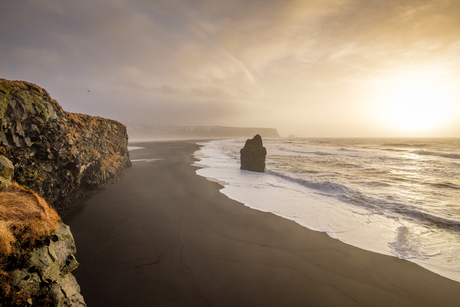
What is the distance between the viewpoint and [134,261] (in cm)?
437

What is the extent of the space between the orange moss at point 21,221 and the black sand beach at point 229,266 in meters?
1.76

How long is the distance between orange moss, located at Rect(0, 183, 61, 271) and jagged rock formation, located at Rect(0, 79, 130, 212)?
254 cm

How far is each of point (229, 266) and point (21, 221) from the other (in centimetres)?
405

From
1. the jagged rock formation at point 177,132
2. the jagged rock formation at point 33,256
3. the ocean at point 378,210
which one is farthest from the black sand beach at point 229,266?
the jagged rock formation at point 177,132

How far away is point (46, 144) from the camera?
6.08 meters

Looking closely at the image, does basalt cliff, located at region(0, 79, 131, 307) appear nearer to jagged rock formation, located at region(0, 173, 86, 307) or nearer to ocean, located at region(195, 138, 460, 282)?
jagged rock formation, located at region(0, 173, 86, 307)

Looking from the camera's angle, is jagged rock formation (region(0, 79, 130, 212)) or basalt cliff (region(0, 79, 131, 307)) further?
jagged rock formation (region(0, 79, 130, 212))

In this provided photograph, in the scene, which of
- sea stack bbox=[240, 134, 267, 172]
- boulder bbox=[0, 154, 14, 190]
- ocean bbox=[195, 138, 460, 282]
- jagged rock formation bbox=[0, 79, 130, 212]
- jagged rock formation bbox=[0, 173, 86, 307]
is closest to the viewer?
jagged rock formation bbox=[0, 173, 86, 307]

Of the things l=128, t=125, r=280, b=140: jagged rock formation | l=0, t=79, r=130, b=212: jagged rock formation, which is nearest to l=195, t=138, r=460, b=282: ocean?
l=0, t=79, r=130, b=212: jagged rock formation

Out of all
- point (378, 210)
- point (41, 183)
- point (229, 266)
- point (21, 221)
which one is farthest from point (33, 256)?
point (378, 210)

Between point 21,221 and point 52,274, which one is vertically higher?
point 21,221

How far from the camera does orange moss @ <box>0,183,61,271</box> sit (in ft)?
7.51

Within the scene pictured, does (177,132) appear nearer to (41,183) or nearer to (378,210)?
(41,183)

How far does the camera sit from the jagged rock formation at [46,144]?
4.93 meters
